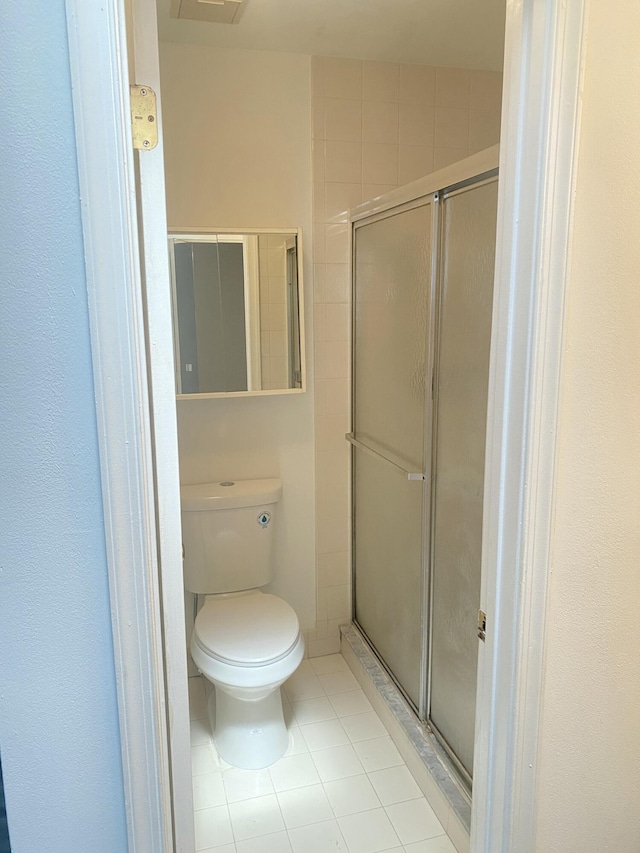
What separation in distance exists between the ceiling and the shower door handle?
4.38 ft

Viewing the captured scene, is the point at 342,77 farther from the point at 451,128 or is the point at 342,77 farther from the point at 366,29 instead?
the point at 451,128

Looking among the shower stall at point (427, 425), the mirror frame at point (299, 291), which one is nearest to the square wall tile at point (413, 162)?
the shower stall at point (427, 425)

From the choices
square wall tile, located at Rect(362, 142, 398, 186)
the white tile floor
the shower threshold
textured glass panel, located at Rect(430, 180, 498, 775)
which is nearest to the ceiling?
square wall tile, located at Rect(362, 142, 398, 186)

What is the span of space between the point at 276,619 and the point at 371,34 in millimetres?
1910

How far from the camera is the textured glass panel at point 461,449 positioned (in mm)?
1562

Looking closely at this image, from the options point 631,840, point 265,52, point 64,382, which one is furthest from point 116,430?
point 265,52

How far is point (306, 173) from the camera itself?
2.32m

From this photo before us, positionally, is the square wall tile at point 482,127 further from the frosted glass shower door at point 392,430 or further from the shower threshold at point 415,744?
the shower threshold at point 415,744

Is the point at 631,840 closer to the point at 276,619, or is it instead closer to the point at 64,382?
the point at 276,619

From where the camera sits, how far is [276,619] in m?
2.14

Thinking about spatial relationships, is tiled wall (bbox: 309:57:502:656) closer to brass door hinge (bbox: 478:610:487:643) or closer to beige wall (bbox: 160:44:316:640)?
beige wall (bbox: 160:44:316:640)

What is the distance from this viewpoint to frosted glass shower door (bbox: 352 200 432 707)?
193 cm

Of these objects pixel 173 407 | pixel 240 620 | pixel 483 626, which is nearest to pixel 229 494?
pixel 240 620

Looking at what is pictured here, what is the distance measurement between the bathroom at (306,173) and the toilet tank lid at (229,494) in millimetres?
78
